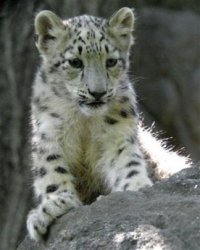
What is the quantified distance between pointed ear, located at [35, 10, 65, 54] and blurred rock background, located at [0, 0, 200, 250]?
67.9 inches

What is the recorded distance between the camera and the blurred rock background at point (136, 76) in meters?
8.85

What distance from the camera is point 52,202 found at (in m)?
6.12

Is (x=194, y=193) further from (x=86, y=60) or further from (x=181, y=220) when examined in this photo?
(x=86, y=60)

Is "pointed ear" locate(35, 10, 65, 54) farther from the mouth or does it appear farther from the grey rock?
the grey rock

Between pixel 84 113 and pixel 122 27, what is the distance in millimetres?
745

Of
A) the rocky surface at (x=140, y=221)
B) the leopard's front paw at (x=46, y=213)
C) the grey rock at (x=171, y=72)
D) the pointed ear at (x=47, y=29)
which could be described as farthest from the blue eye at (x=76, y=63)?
the grey rock at (x=171, y=72)

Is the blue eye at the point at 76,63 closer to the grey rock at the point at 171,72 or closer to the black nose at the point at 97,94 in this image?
the black nose at the point at 97,94

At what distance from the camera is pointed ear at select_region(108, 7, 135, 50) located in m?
6.97

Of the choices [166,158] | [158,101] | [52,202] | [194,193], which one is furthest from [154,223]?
[158,101]

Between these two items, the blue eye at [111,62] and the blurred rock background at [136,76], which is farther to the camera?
the blurred rock background at [136,76]

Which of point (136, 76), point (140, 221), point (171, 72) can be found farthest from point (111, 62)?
point (171, 72)

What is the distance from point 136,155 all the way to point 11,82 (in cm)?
245

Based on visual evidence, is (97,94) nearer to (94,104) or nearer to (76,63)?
(94,104)

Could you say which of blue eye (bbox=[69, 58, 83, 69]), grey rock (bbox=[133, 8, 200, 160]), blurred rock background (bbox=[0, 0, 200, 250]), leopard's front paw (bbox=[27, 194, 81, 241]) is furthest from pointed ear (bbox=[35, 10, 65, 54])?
grey rock (bbox=[133, 8, 200, 160])
